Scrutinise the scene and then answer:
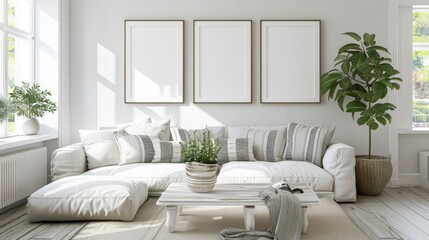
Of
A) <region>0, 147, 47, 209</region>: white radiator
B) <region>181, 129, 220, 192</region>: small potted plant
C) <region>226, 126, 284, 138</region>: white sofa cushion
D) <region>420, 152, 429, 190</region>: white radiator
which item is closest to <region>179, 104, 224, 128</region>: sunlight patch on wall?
<region>226, 126, 284, 138</region>: white sofa cushion

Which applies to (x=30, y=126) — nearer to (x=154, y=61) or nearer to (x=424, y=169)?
(x=154, y=61)

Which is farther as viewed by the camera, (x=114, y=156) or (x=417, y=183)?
(x=417, y=183)

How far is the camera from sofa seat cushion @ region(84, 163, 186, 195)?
4305 mm

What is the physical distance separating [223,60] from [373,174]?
2.23 metres

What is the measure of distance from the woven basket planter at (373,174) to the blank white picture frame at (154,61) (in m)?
2.30

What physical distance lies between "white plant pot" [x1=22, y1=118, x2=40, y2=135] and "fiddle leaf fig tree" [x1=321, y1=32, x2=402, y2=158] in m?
3.33

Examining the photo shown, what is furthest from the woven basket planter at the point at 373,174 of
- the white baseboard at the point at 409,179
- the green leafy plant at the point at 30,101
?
the green leafy plant at the point at 30,101

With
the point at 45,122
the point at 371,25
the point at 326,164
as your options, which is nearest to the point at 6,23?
the point at 45,122

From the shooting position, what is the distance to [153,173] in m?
4.35

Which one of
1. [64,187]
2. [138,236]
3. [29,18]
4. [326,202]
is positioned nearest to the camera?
[138,236]

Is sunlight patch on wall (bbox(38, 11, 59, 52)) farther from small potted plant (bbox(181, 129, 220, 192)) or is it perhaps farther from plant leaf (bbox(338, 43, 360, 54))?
plant leaf (bbox(338, 43, 360, 54))

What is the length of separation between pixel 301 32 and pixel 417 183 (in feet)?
8.01

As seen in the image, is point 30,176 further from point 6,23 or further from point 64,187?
point 6,23

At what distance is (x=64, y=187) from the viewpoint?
3.72m
